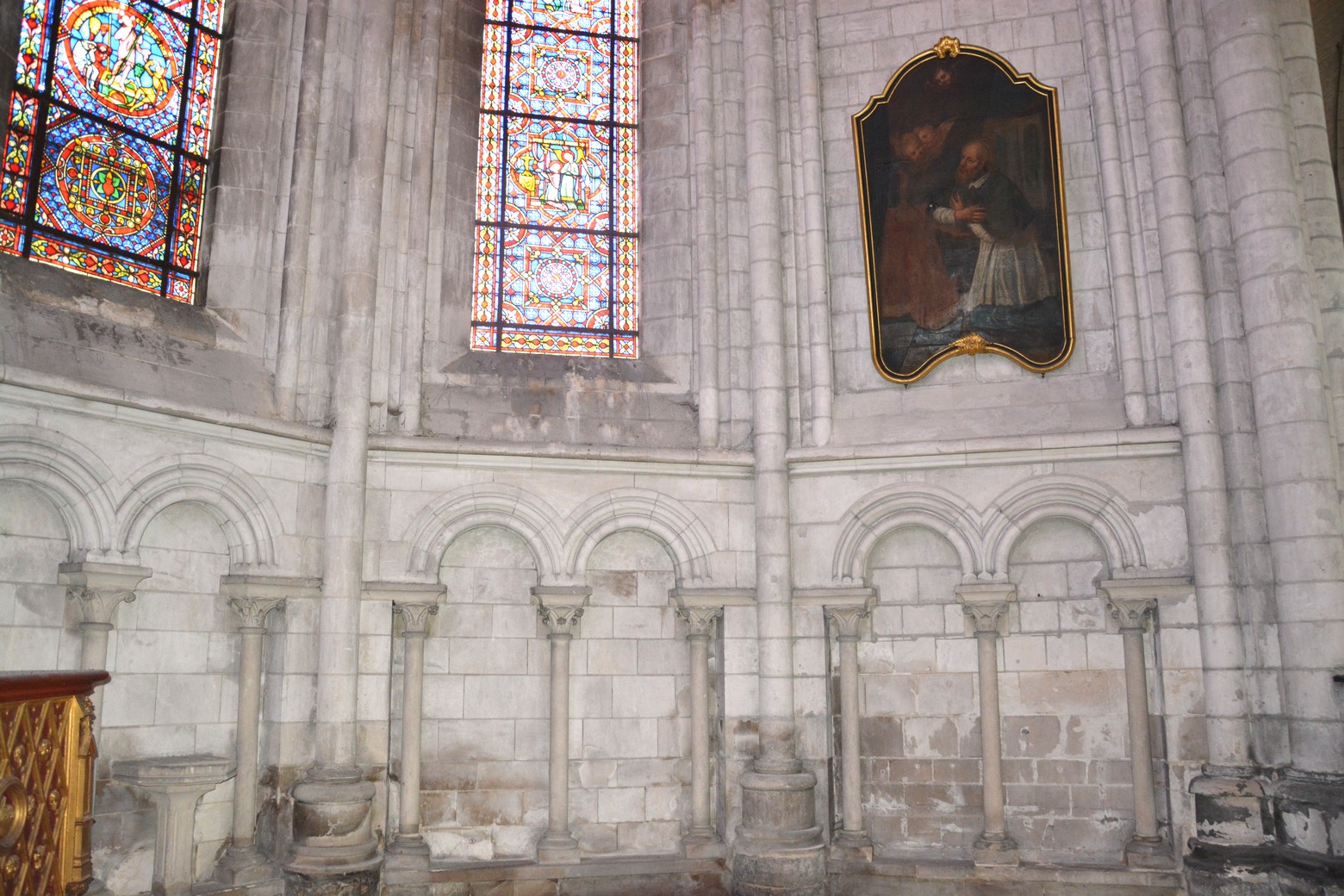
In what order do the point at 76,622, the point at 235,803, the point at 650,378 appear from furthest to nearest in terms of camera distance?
the point at 650,378 < the point at 235,803 < the point at 76,622

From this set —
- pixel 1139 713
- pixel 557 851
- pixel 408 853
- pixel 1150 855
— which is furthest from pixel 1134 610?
pixel 408 853

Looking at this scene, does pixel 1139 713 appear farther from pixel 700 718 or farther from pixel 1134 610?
pixel 700 718

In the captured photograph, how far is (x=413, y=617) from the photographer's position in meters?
8.85

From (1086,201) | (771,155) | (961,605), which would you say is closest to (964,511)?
(961,605)

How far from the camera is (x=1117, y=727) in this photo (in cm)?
867

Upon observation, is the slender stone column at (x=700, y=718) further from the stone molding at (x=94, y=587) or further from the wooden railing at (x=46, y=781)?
the wooden railing at (x=46, y=781)

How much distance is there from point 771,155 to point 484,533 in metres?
4.13

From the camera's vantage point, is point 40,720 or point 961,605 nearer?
point 40,720

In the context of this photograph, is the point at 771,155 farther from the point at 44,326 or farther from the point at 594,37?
the point at 44,326

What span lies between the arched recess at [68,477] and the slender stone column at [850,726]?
17.9 feet

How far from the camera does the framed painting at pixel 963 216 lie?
9.38 meters

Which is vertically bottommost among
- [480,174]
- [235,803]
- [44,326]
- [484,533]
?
[235,803]

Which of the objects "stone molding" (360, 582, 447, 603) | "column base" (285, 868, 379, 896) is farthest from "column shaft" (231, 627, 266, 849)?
"stone molding" (360, 582, 447, 603)

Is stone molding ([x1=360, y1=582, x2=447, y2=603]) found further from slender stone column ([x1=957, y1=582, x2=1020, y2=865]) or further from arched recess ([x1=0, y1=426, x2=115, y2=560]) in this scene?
slender stone column ([x1=957, y1=582, x2=1020, y2=865])
